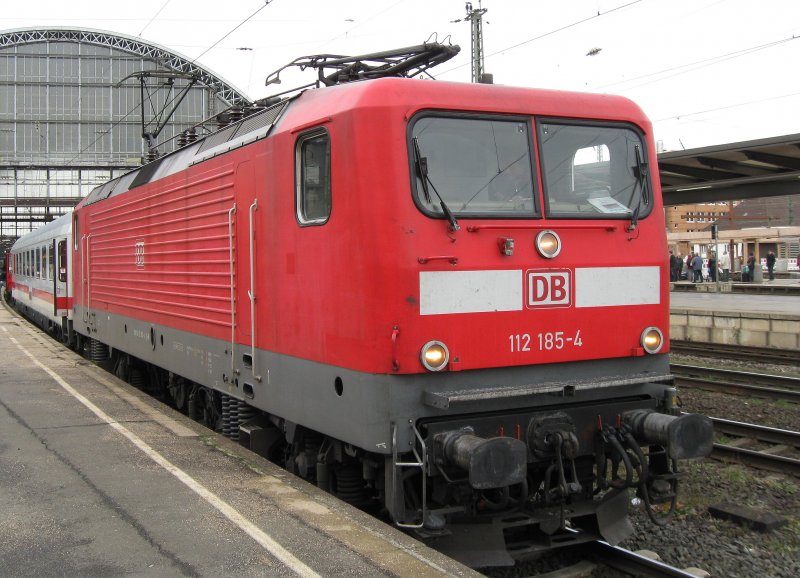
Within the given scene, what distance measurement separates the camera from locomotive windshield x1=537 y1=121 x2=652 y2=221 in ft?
17.3

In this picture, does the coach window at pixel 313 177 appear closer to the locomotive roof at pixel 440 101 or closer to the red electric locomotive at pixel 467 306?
the red electric locomotive at pixel 467 306

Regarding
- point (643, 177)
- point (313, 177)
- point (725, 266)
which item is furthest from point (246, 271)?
point (725, 266)

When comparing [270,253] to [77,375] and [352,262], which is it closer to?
[352,262]

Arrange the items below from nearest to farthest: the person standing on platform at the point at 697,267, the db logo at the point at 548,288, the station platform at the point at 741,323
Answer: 1. the db logo at the point at 548,288
2. the station platform at the point at 741,323
3. the person standing on platform at the point at 697,267

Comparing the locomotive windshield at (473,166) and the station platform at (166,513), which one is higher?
the locomotive windshield at (473,166)

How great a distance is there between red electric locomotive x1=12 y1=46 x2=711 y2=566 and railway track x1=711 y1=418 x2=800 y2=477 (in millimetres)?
2743

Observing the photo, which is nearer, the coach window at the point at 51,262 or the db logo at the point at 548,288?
the db logo at the point at 548,288

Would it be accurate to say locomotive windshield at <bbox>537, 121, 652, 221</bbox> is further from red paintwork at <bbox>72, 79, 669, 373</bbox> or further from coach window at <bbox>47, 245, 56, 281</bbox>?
coach window at <bbox>47, 245, 56, 281</bbox>

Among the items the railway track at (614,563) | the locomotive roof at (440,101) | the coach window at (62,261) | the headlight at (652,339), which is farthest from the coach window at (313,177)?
the coach window at (62,261)

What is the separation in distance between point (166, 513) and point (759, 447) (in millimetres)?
6342

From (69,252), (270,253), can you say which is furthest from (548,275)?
(69,252)

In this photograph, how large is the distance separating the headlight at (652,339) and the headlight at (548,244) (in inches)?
38.2

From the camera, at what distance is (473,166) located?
5043 mm

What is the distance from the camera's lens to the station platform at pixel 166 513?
13.9 feet
